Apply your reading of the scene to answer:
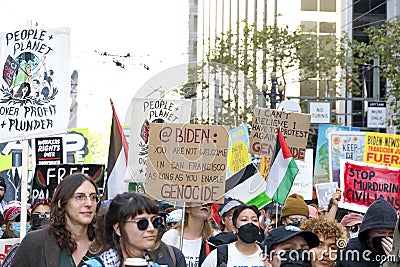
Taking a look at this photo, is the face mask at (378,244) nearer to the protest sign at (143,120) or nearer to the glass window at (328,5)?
the protest sign at (143,120)

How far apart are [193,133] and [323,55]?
89.7ft

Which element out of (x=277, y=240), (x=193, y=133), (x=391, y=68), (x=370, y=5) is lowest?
(x=277, y=240)

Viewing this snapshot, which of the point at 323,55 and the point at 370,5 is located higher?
the point at 370,5

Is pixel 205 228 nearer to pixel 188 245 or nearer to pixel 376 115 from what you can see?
pixel 188 245

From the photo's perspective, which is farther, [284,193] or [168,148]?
[284,193]

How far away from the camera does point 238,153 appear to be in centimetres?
1341

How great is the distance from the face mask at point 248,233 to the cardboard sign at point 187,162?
150 centimetres

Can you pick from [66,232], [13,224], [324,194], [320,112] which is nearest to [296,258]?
[66,232]

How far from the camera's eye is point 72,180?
19.1 ft

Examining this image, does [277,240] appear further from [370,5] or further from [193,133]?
[370,5]

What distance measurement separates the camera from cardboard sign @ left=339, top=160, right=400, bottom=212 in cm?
968

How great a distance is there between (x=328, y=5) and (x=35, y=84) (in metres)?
44.8

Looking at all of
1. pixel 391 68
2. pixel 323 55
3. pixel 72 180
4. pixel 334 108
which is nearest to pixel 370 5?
pixel 334 108

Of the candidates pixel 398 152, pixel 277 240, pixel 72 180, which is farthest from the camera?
pixel 398 152
